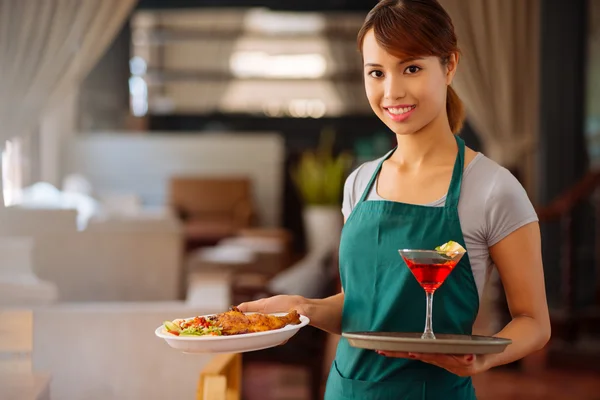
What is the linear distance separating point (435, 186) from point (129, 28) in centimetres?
983

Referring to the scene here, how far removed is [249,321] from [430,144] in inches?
16.4

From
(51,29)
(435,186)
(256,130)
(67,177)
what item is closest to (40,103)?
(51,29)

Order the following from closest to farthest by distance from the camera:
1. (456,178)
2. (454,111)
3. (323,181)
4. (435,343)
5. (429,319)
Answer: (435,343) < (429,319) < (456,178) < (454,111) < (323,181)

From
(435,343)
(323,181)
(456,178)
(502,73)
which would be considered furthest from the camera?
(323,181)

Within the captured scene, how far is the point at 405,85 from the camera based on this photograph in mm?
1335

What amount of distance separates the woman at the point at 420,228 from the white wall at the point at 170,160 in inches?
327

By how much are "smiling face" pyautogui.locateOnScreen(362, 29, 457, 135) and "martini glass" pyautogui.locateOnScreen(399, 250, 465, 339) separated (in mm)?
227

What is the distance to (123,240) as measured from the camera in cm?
407

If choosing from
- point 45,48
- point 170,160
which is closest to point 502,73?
point 45,48

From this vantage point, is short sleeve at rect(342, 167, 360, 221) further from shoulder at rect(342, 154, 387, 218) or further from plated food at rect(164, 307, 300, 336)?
plated food at rect(164, 307, 300, 336)

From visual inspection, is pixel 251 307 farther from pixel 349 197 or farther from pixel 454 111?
pixel 454 111

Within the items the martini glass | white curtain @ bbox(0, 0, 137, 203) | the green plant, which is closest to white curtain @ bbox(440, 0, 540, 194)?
white curtain @ bbox(0, 0, 137, 203)

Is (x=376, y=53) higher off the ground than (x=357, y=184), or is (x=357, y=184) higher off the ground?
(x=376, y=53)

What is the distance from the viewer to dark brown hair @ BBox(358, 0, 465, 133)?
1314 millimetres
